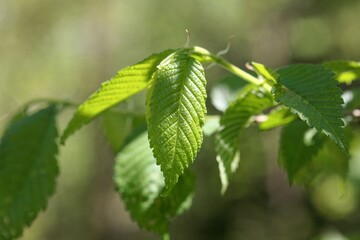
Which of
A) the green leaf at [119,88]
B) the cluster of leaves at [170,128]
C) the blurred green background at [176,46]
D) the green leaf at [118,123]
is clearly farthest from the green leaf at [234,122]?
the blurred green background at [176,46]

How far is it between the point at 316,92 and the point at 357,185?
302 centimetres

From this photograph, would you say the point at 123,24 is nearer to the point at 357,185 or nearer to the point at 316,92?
the point at 357,185

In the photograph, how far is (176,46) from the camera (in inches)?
494

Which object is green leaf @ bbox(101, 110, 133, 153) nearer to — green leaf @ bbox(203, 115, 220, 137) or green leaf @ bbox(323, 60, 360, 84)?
green leaf @ bbox(203, 115, 220, 137)

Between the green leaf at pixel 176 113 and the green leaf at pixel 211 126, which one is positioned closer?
the green leaf at pixel 176 113

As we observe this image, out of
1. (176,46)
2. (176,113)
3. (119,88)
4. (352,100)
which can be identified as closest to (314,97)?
(176,113)

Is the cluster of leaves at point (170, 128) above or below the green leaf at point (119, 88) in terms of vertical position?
below

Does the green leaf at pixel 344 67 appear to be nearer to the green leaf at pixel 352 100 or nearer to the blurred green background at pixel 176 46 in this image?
the green leaf at pixel 352 100

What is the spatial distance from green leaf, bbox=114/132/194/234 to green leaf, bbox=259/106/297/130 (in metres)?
0.20

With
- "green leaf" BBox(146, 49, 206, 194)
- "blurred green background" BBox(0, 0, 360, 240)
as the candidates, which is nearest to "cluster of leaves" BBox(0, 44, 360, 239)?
"green leaf" BBox(146, 49, 206, 194)

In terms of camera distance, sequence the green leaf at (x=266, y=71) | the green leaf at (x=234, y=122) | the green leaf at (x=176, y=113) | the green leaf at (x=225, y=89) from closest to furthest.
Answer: the green leaf at (x=176, y=113)
the green leaf at (x=266, y=71)
the green leaf at (x=234, y=122)
the green leaf at (x=225, y=89)

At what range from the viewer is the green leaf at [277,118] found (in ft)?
4.10

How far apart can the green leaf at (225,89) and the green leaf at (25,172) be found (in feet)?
1.57

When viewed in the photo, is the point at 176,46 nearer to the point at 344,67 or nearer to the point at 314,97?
the point at 344,67
